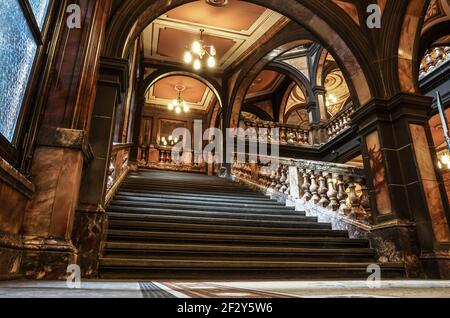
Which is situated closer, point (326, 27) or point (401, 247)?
point (401, 247)

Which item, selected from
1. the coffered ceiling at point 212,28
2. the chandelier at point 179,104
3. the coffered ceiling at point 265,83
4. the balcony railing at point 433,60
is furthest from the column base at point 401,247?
the coffered ceiling at point 265,83

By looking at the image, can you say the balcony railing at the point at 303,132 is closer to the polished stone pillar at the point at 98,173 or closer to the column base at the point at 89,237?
the polished stone pillar at the point at 98,173

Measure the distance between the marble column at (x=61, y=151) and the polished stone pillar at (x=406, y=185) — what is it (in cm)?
378

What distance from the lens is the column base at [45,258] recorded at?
6.85ft

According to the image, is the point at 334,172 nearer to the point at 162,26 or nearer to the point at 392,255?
the point at 392,255

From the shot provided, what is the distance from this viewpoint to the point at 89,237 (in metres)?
2.79

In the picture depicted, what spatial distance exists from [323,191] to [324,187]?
72mm

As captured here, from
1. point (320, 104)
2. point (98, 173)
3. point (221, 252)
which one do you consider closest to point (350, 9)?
point (221, 252)

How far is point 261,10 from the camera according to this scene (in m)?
8.12

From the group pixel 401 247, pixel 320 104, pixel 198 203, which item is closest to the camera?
pixel 401 247

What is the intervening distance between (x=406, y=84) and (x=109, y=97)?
14.2ft

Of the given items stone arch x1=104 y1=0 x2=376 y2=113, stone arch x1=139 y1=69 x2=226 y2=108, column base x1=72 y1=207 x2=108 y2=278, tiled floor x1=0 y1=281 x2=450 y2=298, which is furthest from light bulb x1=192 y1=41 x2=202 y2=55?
tiled floor x1=0 y1=281 x2=450 y2=298

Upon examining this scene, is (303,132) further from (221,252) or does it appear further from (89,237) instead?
(89,237)
